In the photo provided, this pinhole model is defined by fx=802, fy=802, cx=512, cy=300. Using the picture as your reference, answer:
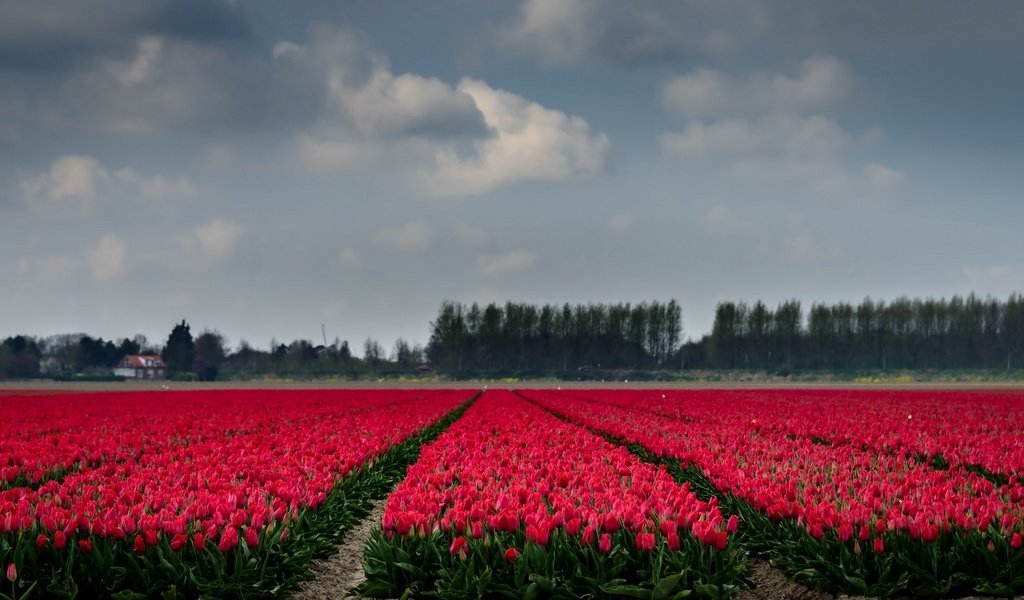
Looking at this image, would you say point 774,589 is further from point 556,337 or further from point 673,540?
point 556,337

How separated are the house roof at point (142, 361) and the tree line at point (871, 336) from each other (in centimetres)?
9885

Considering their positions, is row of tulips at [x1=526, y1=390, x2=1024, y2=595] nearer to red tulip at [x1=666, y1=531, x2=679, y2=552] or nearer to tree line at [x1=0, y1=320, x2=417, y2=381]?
red tulip at [x1=666, y1=531, x2=679, y2=552]

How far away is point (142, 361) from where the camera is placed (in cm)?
15112

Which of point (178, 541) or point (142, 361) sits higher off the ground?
point (178, 541)

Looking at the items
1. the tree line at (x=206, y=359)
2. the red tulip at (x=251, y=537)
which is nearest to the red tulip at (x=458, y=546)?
the red tulip at (x=251, y=537)

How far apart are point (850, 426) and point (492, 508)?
1274cm

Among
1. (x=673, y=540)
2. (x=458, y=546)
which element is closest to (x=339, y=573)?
(x=458, y=546)

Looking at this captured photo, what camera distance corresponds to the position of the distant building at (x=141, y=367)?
150 metres

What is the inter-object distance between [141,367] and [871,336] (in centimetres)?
12712

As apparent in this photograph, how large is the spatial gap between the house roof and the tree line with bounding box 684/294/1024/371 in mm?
98849

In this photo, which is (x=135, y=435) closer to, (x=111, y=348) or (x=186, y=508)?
(x=186, y=508)

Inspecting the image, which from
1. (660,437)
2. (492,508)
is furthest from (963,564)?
(660,437)

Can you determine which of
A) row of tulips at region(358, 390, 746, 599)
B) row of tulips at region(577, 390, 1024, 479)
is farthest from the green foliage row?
row of tulips at region(577, 390, 1024, 479)

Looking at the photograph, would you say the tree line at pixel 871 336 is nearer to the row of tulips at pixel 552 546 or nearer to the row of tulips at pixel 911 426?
the row of tulips at pixel 911 426
